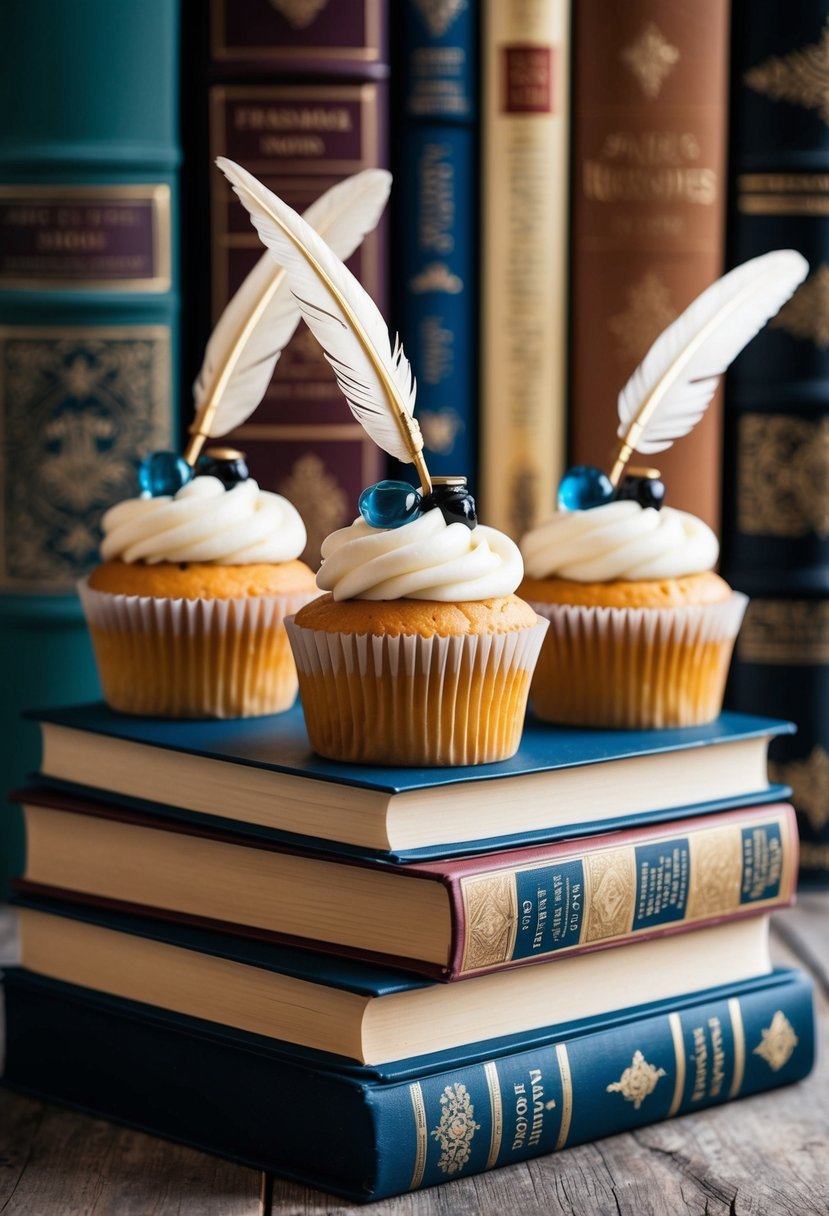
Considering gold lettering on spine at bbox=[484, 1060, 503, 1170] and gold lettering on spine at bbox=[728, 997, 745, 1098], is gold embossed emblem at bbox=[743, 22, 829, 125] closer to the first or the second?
gold lettering on spine at bbox=[728, 997, 745, 1098]

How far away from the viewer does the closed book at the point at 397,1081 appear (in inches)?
45.9

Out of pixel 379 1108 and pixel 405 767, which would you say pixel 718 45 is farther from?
pixel 379 1108

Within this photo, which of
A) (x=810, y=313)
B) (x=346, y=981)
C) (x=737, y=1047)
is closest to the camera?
(x=346, y=981)

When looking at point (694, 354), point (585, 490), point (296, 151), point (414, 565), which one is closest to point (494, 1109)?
point (414, 565)

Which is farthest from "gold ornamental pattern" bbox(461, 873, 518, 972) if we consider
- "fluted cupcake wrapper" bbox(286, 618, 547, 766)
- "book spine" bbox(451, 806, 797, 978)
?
"fluted cupcake wrapper" bbox(286, 618, 547, 766)

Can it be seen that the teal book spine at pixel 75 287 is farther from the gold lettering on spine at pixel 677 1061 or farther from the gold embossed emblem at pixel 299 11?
the gold lettering on spine at pixel 677 1061

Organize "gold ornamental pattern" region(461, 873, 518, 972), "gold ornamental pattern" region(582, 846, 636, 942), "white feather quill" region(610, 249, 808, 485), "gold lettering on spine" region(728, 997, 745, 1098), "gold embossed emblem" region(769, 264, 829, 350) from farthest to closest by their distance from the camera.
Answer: "gold embossed emblem" region(769, 264, 829, 350)
"white feather quill" region(610, 249, 808, 485)
"gold lettering on spine" region(728, 997, 745, 1098)
"gold ornamental pattern" region(582, 846, 636, 942)
"gold ornamental pattern" region(461, 873, 518, 972)

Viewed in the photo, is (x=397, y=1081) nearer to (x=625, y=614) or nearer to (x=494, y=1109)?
(x=494, y=1109)

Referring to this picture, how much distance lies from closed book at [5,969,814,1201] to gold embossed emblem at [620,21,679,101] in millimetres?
938

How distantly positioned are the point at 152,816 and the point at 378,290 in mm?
754

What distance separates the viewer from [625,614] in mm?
1414

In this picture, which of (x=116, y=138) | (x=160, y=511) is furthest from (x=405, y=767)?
(x=116, y=138)

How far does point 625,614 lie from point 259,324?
39cm

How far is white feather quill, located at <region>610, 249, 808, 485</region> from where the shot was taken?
4.89ft
